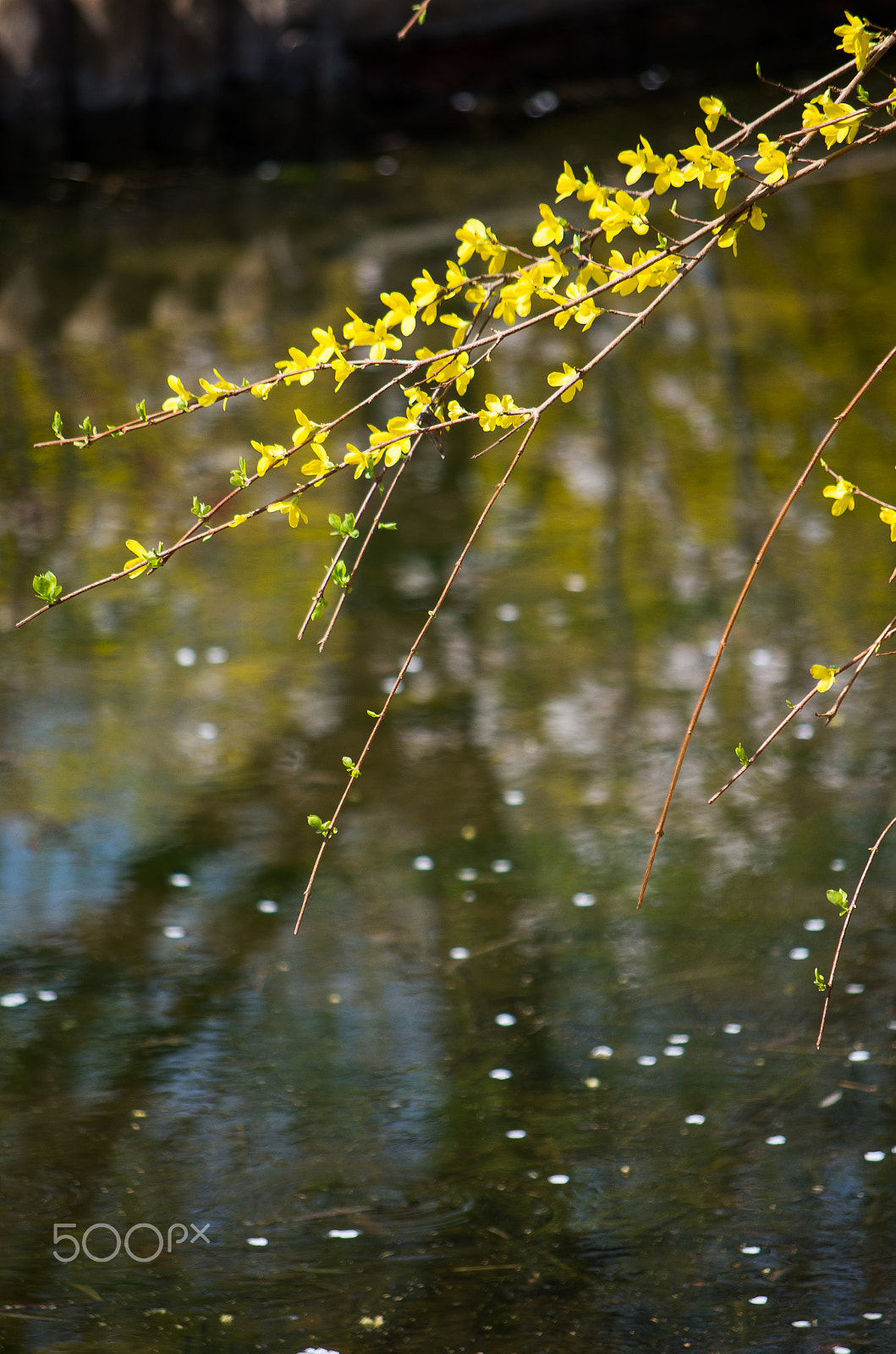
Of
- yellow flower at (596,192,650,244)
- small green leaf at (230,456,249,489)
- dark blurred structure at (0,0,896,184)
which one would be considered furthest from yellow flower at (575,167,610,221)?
dark blurred structure at (0,0,896,184)

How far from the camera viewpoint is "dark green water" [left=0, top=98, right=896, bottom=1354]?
2520 millimetres

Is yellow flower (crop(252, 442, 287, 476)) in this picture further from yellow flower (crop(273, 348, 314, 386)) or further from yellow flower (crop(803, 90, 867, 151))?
yellow flower (crop(803, 90, 867, 151))

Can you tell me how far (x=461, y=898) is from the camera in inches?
138

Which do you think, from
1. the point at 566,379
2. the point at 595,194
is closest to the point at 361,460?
the point at 566,379

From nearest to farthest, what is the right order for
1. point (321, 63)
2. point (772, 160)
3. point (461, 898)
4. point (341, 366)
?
point (772, 160), point (341, 366), point (461, 898), point (321, 63)

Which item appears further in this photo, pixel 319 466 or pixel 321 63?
pixel 321 63

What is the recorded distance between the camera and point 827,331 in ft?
21.4

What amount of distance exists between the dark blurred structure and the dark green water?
124 inches

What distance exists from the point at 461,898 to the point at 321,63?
728 centimetres

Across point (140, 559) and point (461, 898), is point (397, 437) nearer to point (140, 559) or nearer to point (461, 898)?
point (140, 559)

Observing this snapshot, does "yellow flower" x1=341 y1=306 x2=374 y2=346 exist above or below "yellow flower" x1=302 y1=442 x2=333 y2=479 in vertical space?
above

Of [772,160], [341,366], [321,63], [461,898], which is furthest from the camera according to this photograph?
[321,63]

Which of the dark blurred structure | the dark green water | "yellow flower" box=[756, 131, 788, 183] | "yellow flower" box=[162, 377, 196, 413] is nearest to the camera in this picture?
"yellow flower" box=[756, 131, 788, 183]

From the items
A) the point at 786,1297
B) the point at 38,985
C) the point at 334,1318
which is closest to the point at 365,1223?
the point at 334,1318
